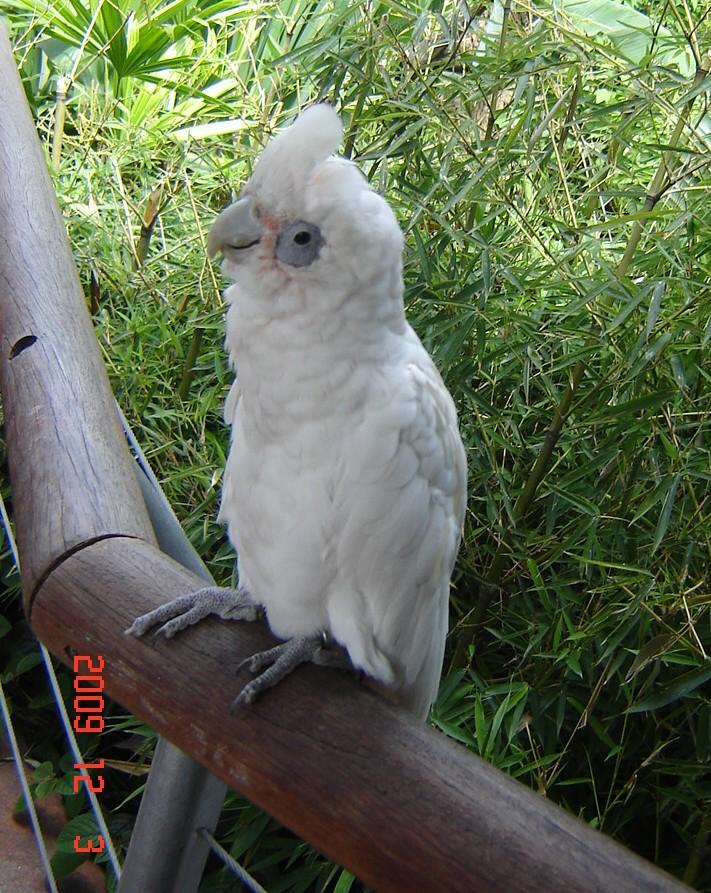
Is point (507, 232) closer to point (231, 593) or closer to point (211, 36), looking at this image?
point (231, 593)

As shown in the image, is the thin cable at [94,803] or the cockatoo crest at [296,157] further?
the thin cable at [94,803]

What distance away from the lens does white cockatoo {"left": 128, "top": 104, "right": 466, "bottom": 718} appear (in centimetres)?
88

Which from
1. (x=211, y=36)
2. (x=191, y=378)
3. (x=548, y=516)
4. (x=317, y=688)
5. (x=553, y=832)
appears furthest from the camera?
(x=211, y=36)

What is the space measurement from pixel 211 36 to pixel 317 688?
1.63 m

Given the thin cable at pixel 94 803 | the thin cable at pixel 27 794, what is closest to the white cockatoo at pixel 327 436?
the thin cable at pixel 94 803

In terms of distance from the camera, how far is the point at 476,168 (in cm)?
127

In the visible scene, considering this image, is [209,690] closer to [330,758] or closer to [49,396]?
[330,758]

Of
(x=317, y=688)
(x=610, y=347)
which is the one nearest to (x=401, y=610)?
(x=317, y=688)

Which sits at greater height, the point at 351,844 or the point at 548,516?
the point at 548,516

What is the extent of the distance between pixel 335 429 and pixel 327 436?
0.04 feet

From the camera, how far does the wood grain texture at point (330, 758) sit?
64cm

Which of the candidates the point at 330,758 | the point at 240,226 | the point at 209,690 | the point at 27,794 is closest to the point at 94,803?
the point at 27,794

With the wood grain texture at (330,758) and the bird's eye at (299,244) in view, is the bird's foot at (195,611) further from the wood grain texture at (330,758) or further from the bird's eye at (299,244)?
the bird's eye at (299,244)

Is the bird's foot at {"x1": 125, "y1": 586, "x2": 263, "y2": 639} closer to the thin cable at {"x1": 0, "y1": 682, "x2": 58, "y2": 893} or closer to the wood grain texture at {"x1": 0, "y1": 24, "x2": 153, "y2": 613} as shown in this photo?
the wood grain texture at {"x1": 0, "y1": 24, "x2": 153, "y2": 613}
